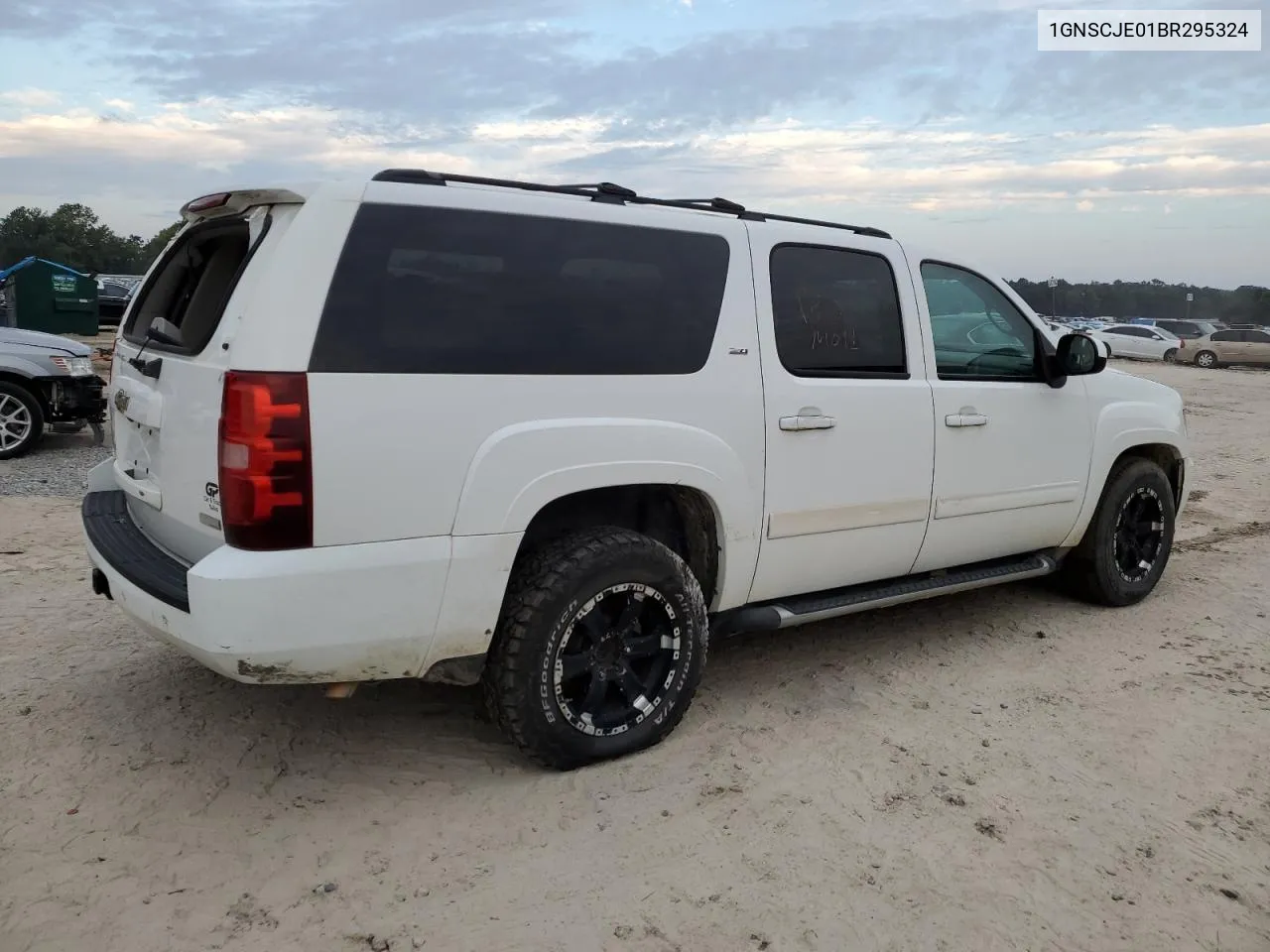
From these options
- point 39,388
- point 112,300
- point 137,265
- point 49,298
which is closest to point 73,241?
point 137,265

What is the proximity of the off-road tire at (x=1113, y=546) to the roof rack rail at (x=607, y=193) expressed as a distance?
6.62ft

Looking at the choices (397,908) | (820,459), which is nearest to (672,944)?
(397,908)

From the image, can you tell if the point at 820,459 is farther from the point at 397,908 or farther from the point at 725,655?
the point at 397,908

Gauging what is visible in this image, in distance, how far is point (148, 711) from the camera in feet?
12.9

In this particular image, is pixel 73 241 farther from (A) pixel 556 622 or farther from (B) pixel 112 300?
(A) pixel 556 622

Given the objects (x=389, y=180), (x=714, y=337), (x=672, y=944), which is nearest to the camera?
(x=672, y=944)

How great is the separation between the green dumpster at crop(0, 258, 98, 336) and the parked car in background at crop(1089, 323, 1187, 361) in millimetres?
28037

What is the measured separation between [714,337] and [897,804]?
1728 mm

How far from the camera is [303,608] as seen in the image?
9.42 feet

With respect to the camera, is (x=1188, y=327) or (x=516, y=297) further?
(x=1188, y=327)

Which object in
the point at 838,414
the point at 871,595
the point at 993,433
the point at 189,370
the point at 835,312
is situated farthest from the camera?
the point at 993,433

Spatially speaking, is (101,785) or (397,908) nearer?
(397,908)

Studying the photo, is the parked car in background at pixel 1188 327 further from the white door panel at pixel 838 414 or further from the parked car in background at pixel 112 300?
the white door panel at pixel 838 414

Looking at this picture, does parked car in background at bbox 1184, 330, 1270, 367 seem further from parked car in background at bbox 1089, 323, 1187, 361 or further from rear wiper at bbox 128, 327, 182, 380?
rear wiper at bbox 128, 327, 182, 380
